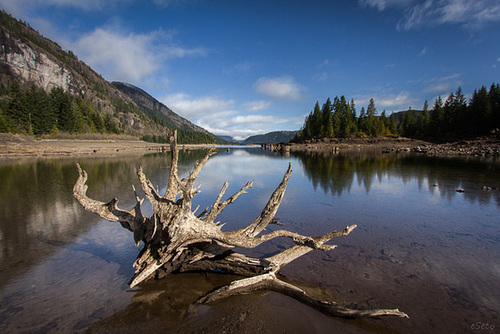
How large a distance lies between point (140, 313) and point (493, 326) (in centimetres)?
651

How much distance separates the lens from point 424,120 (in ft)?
286

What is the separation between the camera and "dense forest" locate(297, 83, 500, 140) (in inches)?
2657

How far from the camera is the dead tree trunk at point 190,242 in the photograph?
15.4 feet

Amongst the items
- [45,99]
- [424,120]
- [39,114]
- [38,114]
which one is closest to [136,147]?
[39,114]

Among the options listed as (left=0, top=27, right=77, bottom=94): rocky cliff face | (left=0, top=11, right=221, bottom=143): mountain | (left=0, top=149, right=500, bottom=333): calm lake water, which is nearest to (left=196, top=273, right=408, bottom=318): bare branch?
(left=0, top=149, right=500, bottom=333): calm lake water

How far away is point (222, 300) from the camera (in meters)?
4.68

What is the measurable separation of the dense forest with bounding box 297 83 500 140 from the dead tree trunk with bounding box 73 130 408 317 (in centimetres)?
8709

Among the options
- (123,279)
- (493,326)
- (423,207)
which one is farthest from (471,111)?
(123,279)

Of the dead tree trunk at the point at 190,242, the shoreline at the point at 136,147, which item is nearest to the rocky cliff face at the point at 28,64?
the shoreline at the point at 136,147

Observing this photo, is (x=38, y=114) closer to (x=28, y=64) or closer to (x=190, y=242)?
(x=190, y=242)

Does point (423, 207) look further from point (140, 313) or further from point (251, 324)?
point (140, 313)

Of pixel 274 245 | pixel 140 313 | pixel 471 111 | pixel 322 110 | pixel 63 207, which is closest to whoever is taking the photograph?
pixel 140 313

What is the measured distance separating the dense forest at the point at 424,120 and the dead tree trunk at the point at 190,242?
87095mm

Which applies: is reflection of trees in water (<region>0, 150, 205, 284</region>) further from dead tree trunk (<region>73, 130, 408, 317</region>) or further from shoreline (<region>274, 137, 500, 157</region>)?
shoreline (<region>274, 137, 500, 157</region>)
